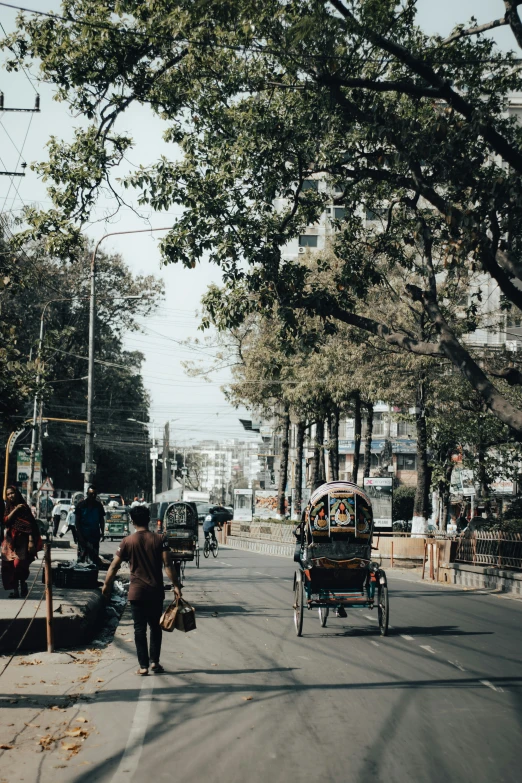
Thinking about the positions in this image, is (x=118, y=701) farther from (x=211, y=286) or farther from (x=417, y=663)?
(x=211, y=286)

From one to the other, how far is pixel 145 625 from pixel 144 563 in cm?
64

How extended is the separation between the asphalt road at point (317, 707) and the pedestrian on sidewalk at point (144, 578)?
1.22 ft

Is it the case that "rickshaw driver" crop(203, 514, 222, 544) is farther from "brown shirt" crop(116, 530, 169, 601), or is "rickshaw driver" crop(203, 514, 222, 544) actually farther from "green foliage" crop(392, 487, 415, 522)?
"green foliage" crop(392, 487, 415, 522)

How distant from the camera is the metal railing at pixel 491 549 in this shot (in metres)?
22.8

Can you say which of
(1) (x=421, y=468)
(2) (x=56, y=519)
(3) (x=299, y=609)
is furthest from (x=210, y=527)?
(3) (x=299, y=609)

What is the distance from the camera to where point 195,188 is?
17.5 m

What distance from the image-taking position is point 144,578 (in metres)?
9.52

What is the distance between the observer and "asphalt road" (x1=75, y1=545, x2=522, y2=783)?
6191 mm

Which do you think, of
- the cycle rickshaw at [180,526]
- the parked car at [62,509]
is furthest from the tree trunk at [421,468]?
the parked car at [62,509]

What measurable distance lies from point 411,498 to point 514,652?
60145 millimetres

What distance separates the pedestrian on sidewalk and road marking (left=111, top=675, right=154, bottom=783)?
642mm

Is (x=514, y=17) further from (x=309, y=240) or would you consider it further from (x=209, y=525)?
(x=309, y=240)

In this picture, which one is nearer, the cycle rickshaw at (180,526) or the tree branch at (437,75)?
the tree branch at (437,75)

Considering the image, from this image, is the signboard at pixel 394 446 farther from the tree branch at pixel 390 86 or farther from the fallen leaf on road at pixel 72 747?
the fallen leaf on road at pixel 72 747
